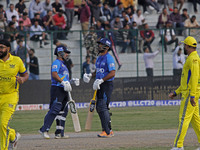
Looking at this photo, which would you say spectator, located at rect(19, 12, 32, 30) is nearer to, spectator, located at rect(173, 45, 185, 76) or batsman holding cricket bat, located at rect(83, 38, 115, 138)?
spectator, located at rect(173, 45, 185, 76)

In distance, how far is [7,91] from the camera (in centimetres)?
962

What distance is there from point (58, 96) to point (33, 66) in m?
10.4

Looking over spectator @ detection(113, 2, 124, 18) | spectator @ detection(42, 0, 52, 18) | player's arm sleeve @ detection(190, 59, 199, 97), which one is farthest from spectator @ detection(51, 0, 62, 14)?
player's arm sleeve @ detection(190, 59, 199, 97)

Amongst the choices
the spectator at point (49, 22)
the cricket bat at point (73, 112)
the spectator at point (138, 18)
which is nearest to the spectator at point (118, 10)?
the spectator at point (138, 18)

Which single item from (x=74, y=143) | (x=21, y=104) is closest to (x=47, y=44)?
(x=21, y=104)

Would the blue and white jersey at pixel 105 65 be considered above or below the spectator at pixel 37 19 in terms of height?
below

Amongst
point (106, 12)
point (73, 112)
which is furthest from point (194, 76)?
point (106, 12)

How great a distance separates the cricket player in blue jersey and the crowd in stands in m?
10.2

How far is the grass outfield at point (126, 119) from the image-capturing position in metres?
15.0

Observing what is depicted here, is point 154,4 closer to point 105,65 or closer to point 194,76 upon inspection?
point 105,65

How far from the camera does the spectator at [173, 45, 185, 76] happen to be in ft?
77.7

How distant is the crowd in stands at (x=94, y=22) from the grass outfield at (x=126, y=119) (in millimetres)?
3406

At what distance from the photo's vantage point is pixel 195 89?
9656mm

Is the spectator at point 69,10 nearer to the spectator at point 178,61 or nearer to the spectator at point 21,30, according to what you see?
the spectator at point 21,30
